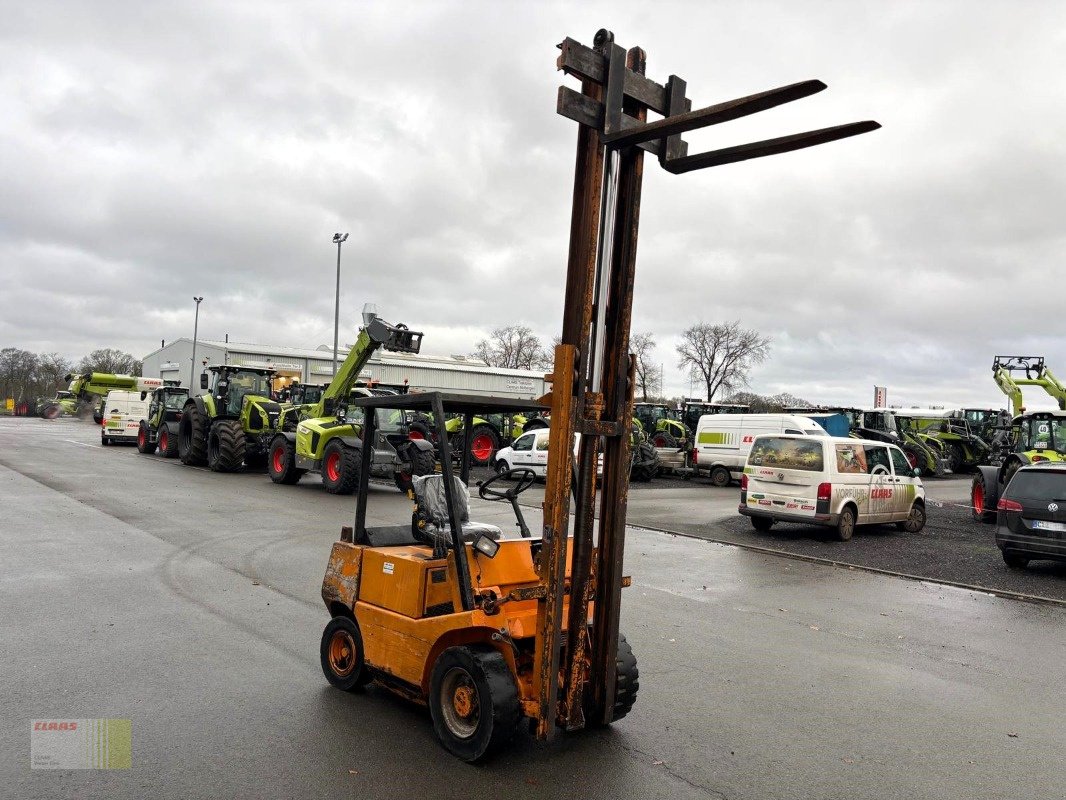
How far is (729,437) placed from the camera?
26531 mm

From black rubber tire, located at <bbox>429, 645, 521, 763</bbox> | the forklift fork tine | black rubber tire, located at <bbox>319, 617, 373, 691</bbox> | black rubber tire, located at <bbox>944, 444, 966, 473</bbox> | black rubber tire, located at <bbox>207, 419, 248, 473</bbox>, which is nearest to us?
the forklift fork tine

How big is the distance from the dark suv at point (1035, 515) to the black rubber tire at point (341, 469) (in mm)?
12361

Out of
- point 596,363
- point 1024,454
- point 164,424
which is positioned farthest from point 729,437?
point 596,363

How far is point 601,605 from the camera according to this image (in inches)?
186

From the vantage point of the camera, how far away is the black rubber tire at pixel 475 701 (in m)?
4.38

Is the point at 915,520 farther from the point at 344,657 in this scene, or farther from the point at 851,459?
the point at 344,657

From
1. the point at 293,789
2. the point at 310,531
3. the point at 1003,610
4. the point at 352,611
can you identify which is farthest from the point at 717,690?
the point at 310,531

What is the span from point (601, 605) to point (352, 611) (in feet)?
6.26

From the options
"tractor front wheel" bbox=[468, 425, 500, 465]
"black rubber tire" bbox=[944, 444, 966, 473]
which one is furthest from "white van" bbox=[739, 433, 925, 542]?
"black rubber tire" bbox=[944, 444, 966, 473]

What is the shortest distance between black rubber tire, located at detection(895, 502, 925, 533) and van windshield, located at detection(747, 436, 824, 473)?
123 inches

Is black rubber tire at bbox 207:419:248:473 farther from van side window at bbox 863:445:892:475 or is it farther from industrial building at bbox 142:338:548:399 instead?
industrial building at bbox 142:338:548:399

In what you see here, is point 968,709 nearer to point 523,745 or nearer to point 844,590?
point 523,745

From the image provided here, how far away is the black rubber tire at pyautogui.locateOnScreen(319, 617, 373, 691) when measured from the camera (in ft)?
18.2

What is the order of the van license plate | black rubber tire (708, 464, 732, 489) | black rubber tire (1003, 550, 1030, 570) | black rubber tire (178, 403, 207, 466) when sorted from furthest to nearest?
black rubber tire (708, 464, 732, 489), black rubber tire (178, 403, 207, 466), black rubber tire (1003, 550, 1030, 570), the van license plate
